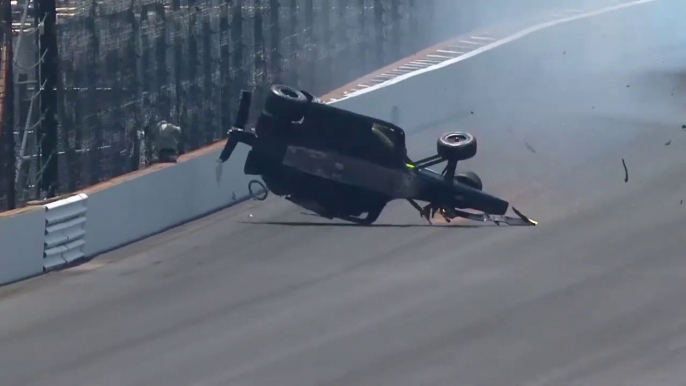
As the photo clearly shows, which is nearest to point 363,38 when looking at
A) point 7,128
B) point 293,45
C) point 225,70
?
point 293,45

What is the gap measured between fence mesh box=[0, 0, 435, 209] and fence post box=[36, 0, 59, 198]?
8 cm

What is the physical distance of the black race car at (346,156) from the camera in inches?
474

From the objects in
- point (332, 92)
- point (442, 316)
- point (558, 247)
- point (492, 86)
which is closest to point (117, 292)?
point (442, 316)

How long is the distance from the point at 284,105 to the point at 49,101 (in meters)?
Result: 3.44

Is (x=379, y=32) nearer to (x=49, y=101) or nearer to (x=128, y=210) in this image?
(x=49, y=101)

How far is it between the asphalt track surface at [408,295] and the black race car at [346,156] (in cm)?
56

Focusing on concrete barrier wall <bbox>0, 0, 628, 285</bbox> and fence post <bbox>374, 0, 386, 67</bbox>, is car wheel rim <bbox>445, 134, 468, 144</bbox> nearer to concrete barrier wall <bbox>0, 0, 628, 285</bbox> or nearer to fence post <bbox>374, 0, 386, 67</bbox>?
concrete barrier wall <bbox>0, 0, 628, 285</bbox>

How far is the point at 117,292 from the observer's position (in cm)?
1150

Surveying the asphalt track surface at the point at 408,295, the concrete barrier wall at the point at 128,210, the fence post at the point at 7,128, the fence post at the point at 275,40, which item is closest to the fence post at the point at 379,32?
the fence post at the point at 275,40

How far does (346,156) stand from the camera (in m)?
12.0

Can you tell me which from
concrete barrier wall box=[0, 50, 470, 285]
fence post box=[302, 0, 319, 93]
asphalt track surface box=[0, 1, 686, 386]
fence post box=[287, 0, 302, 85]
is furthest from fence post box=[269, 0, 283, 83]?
asphalt track surface box=[0, 1, 686, 386]

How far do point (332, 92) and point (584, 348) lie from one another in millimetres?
10008

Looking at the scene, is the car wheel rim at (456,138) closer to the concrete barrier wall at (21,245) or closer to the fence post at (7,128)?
the concrete barrier wall at (21,245)

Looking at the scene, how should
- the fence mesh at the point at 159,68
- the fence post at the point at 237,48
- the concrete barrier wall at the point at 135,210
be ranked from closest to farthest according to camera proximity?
1. the concrete barrier wall at the point at 135,210
2. the fence mesh at the point at 159,68
3. the fence post at the point at 237,48
